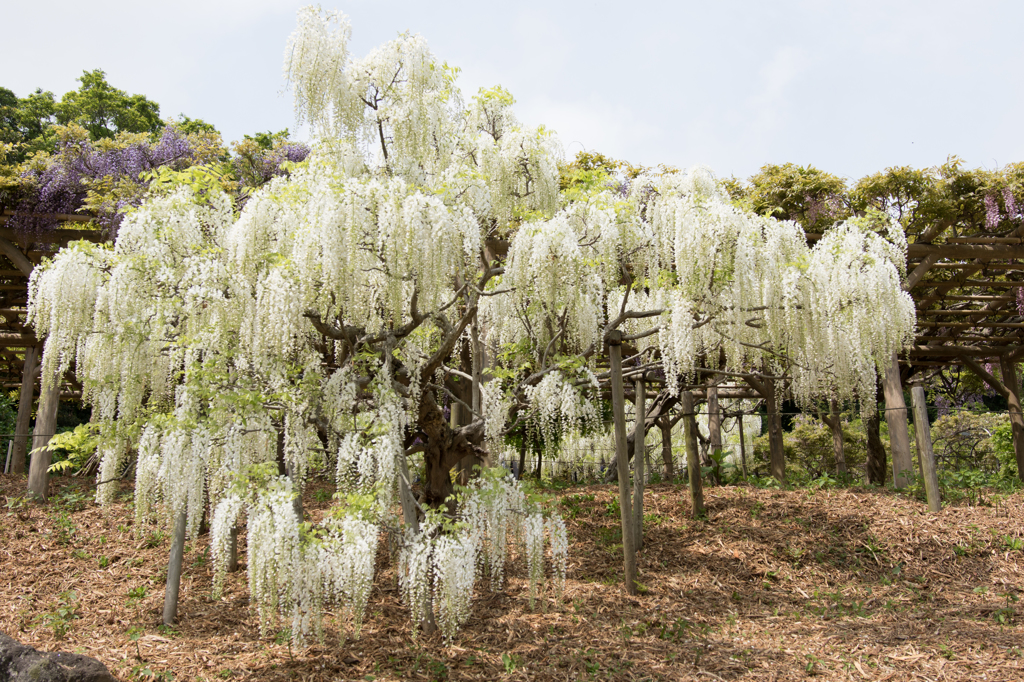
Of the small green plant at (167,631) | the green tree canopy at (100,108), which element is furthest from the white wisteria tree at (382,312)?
the green tree canopy at (100,108)

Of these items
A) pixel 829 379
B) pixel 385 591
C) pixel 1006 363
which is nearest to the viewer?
pixel 385 591

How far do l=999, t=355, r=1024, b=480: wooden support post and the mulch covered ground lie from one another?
5.85 m

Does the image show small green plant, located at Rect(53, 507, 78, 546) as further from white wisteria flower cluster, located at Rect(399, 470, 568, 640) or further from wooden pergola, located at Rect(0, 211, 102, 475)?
white wisteria flower cluster, located at Rect(399, 470, 568, 640)

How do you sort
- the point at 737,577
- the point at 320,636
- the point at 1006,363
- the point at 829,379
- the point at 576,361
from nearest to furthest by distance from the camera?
the point at 320,636
the point at 576,361
the point at 737,577
the point at 829,379
the point at 1006,363

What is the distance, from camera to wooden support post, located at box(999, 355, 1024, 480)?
38.7 feet

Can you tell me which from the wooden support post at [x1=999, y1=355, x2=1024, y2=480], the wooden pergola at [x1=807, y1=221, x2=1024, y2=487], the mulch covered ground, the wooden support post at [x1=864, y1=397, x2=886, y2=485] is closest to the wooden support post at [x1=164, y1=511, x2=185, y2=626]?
the mulch covered ground

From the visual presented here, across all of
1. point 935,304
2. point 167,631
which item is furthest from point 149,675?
point 935,304

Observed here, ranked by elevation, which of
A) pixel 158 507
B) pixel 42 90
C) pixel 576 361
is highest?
pixel 42 90

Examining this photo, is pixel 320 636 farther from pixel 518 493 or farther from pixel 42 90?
pixel 42 90

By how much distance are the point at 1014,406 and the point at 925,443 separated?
7.36m

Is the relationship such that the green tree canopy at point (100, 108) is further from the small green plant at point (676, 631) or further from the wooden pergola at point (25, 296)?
the small green plant at point (676, 631)

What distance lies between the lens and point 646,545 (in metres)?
7.14

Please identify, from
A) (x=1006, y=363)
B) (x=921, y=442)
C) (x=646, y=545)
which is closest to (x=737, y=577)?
(x=646, y=545)

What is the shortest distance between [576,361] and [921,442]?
428 centimetres
